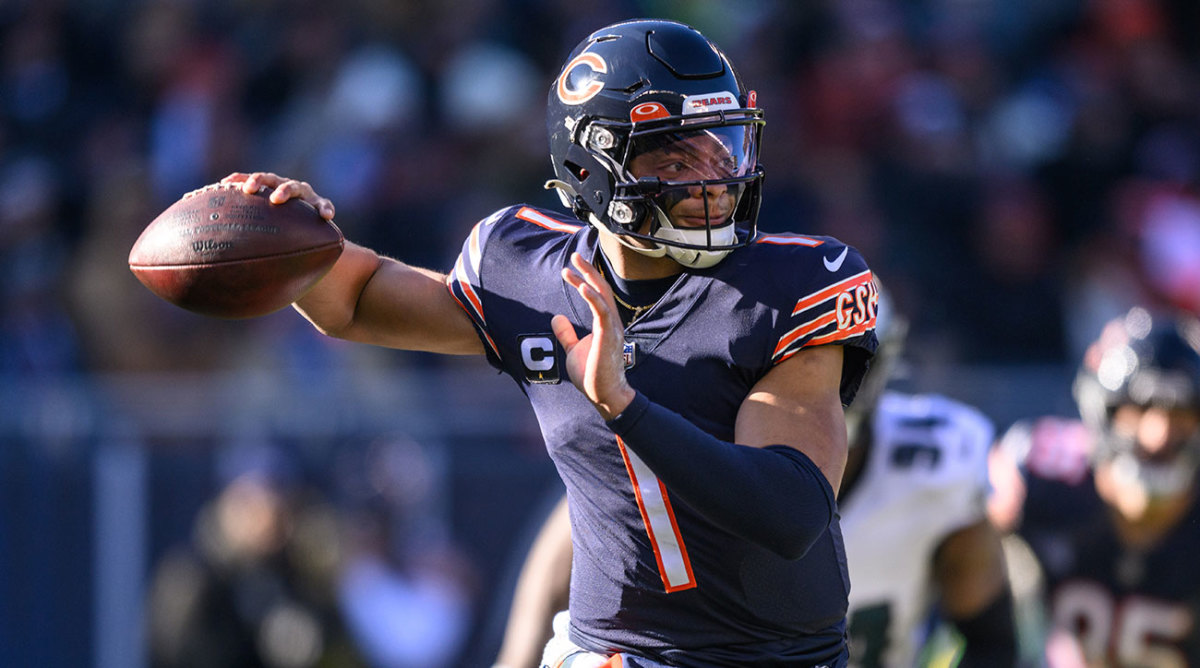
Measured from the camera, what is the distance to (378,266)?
3.06 meters

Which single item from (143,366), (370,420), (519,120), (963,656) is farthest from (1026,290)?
(143,366)

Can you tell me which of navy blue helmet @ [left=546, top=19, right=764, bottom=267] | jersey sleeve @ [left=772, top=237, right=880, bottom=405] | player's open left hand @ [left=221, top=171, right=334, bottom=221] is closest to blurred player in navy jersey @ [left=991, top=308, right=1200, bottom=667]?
jersey sleeve @ [left=772, top=237, right=880, bottom=405]

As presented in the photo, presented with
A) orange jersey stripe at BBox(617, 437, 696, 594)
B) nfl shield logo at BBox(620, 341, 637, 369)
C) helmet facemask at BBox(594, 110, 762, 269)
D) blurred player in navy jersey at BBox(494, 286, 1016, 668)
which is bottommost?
blurred player in navy jersey at BBox(494, 286, 1016, 668)

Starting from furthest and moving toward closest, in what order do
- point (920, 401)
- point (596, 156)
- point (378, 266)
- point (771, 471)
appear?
point (920, 401) → point (378, 266) → point (596, 156) → point (771, 471)

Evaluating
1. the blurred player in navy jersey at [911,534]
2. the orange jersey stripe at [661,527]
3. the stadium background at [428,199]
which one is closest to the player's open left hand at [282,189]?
the orange jersey stripe at [661,527]

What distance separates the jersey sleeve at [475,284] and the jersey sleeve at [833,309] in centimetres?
59

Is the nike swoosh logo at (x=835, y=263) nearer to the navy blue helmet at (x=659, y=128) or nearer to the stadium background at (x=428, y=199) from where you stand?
the navy blue helmet at (x=659, y=128)

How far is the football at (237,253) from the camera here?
2762 mm

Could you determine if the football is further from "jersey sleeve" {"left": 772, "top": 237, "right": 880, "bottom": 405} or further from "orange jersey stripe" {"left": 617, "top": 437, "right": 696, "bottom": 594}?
"jersey sleeve" {"left": 772, "top": 237, "right": 880, "bottom": 405}

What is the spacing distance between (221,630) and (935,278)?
370 centimetres

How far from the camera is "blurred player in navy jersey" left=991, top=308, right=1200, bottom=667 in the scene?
4.49 meters

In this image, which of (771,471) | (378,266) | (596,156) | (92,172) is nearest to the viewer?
(771,471)

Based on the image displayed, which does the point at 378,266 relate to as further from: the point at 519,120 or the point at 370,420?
the point at 519,120

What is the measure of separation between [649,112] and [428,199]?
4984 mm
